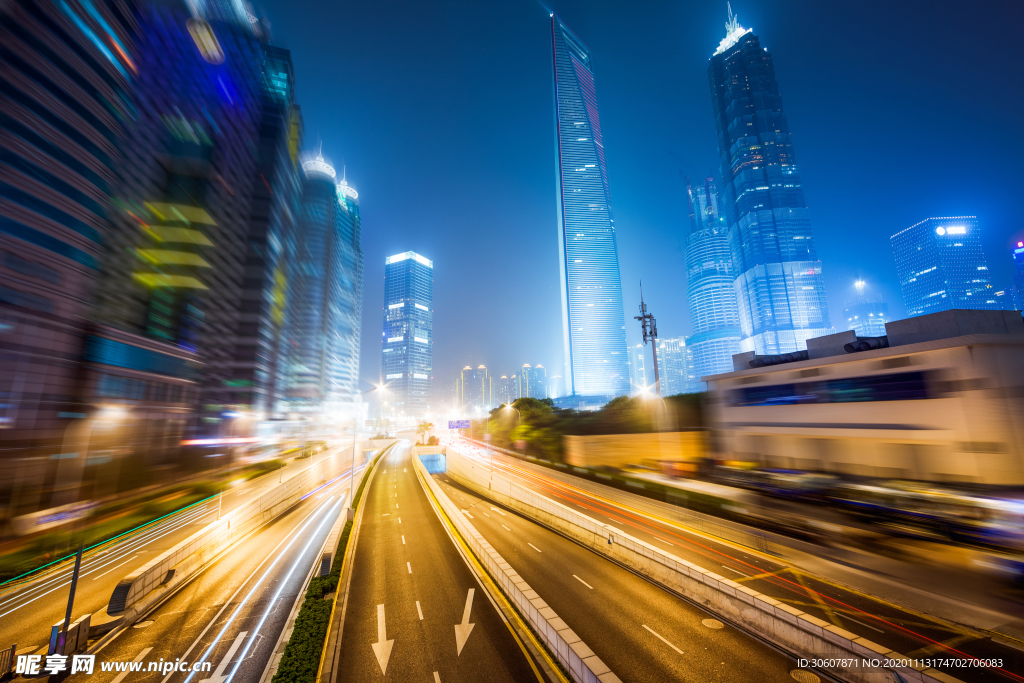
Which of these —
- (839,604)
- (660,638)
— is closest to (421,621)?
(660,638)

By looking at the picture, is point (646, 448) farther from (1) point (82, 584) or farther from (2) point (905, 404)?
(1) point (82, 584)

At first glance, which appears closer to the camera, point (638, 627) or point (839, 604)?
point (638, 627)

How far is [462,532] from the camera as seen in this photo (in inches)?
1006

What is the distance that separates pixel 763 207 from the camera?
164875mm

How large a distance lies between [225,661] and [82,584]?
1289cm

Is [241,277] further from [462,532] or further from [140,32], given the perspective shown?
[462,532]

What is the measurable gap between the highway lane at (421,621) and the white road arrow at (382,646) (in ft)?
0.11

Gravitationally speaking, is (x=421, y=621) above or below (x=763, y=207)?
below

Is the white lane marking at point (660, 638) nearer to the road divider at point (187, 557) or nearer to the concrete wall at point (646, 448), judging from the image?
the road divider at point (187, 557)

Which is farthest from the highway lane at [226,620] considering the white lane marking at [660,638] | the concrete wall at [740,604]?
the concrete wall at [740,604]

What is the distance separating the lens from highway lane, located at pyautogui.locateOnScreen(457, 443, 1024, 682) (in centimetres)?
1121

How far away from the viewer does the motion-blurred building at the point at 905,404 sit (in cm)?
2425

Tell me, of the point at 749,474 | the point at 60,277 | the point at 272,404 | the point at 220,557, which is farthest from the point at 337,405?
the point at 749,474

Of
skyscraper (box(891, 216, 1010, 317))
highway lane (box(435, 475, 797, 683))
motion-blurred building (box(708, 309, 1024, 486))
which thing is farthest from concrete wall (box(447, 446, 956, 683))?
skyscraper (box(891, 216, 1010, 317))
